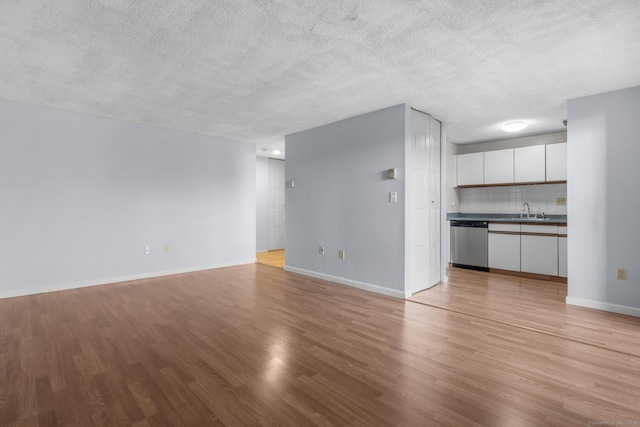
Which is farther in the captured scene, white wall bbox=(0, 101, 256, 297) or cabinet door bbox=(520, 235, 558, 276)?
cabinet door bbox=(520, 235, 558, 276)

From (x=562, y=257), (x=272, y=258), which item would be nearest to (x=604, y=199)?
(x=562, y=257)

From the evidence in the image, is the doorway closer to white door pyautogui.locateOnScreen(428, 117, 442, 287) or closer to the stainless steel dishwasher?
the stainless steel dishwasher

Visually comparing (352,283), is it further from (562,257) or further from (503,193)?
(503,193)

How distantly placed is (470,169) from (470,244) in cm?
149

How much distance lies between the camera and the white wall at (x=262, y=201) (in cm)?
816

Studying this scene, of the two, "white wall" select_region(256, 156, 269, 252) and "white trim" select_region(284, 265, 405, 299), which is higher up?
"white wall" select_region(256, 156, 269, 252)

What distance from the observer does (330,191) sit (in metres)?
5.00

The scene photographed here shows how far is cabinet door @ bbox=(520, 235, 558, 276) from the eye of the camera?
488cm

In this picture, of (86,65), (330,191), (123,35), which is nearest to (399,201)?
(330,191)

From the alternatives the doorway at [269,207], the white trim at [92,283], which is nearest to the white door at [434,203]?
the white trim at [92,283]

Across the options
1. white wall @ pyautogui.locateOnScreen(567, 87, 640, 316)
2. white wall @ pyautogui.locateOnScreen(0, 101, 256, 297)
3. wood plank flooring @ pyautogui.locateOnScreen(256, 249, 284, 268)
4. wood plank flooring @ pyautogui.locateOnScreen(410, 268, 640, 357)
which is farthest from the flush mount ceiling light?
white wall @ pyautogui.locateOnScreen(0, 101, 256, 297)

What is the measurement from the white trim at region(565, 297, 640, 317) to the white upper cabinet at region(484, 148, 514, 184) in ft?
8.24

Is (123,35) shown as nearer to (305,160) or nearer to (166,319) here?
(166,319)

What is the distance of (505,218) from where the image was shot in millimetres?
5930
